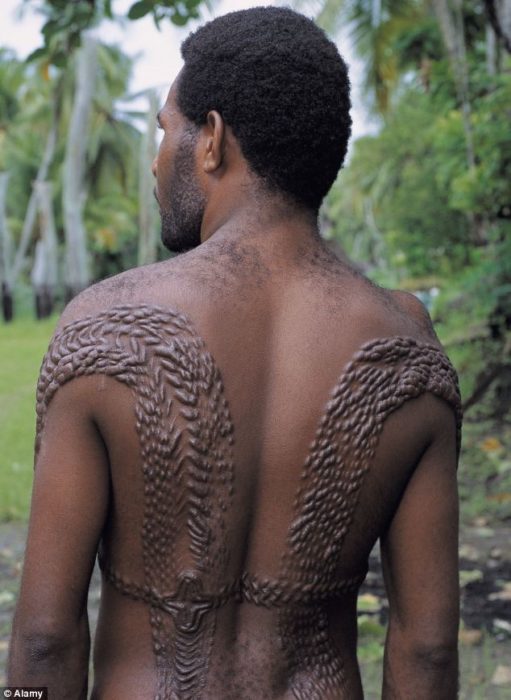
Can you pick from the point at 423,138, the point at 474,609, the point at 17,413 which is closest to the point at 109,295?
the point at 474,609

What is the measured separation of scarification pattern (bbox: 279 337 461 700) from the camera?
165cm

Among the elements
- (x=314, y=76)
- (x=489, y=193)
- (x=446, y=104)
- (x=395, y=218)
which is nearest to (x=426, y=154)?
(x=395, y=218)

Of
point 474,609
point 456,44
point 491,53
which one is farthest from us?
point 491,53

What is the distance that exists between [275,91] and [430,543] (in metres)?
0.87

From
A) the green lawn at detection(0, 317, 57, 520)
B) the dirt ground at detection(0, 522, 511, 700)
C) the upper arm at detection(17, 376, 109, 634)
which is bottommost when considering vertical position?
the green lawn at detection(0, 317, 57, 520)

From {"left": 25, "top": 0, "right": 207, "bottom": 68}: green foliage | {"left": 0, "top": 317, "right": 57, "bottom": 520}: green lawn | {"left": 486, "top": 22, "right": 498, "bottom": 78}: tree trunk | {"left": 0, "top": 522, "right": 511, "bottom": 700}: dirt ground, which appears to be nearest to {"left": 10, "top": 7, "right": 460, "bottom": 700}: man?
{"left": 25, "top": 0, "right": 207, "bottom": 68}: green foliage

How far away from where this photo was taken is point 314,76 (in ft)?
5.37

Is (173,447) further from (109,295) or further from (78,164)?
(78,164)

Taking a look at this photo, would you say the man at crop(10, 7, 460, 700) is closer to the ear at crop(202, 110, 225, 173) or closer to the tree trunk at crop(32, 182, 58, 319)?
the ear at crop(202, 110, 225, 173)

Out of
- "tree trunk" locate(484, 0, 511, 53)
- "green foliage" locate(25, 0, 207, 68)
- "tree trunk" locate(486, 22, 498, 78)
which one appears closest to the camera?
"green foliage" locate(25, 0, 207, 68)

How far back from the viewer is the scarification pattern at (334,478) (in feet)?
5.42

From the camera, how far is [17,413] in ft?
38.1

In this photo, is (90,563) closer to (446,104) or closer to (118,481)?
(118,481)

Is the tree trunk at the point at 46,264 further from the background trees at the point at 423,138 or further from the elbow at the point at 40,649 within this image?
the elbow at the point at 40,649
